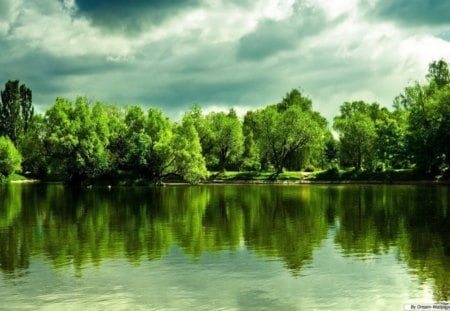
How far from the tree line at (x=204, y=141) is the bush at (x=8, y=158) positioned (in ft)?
0.68

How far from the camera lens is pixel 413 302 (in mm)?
16188

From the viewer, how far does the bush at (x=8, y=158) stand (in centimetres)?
12162

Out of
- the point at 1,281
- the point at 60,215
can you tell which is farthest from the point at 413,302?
the point at 60,215

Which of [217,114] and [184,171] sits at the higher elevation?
[217,114]

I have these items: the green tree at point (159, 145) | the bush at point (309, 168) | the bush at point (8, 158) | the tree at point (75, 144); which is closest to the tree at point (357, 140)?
the bush at point (309, 168)

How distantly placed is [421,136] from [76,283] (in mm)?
93407

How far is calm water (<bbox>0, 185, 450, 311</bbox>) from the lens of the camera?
16.8m

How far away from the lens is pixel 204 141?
129500 millimetres

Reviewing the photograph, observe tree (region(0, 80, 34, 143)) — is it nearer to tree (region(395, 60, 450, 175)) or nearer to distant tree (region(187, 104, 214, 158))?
distant tree (region(187, 104, 214, 158))

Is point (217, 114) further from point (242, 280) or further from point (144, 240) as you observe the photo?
point (242, 280)

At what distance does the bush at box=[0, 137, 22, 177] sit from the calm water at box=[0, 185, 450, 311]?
85.9m

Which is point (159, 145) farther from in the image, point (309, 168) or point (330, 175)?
point (309, 168)

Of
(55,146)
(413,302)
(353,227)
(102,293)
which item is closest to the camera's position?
(413,302)

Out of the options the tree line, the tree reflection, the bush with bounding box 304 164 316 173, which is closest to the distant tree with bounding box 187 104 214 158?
the tree line
